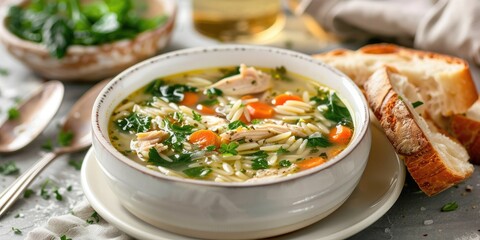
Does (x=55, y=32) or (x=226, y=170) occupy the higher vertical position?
(x=226, y=170)

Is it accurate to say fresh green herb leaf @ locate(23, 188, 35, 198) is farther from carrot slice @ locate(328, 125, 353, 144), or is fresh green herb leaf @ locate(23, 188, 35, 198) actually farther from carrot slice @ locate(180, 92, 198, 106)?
carrot slice @ locate(328, 125, 353, 144)

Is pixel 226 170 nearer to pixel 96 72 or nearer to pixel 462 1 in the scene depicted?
A: pixel 96 72

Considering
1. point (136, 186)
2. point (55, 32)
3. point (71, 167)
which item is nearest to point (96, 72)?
point (55, 32)

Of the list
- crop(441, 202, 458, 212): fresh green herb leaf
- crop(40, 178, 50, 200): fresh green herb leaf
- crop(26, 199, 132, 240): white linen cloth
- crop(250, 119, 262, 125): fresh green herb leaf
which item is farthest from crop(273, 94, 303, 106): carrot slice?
crop(40, 178, 50, 200): fresh green herb leaf

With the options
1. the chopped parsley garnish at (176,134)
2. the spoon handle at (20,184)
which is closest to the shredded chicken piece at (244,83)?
the chopped parsley garnish at (176,134)

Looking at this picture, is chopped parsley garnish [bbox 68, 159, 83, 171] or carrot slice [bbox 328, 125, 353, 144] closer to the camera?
carrot slice [bbox 328, 125, 353, 144]

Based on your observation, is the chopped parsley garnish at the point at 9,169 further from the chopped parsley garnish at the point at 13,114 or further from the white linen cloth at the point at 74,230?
the white linen cloth at the point at 74,230
